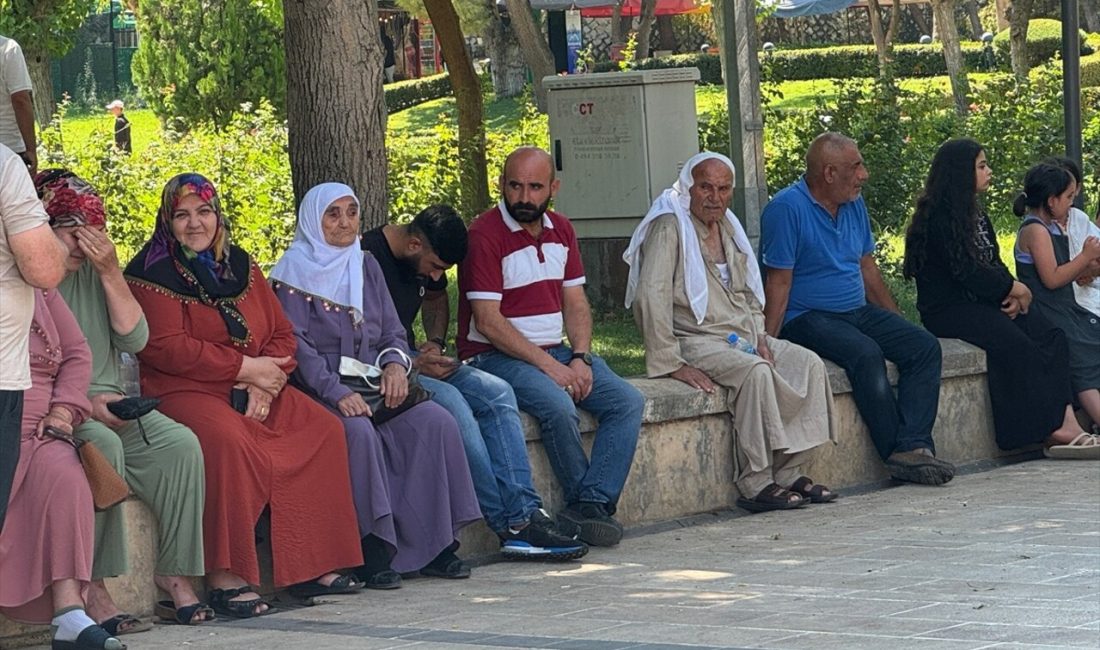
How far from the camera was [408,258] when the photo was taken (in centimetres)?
800

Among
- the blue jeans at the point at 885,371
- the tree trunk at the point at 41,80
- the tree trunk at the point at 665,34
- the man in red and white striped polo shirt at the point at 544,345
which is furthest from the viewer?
the tree trunk at the point at 665,34

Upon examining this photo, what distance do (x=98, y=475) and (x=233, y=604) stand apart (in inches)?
28.5

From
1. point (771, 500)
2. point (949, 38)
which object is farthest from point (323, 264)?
point (949, 38)

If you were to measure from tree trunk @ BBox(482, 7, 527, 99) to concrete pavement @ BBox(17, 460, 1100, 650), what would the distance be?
39769 mm

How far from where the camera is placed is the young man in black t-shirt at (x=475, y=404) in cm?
761

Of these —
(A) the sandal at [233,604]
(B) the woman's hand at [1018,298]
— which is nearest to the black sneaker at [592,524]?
(A) the sandal at [233,604]

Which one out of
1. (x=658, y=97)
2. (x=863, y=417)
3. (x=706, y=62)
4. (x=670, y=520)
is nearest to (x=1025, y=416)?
(x=863, y=417)

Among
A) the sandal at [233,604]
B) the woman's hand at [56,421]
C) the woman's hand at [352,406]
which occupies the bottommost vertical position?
the sandal at [233,604]

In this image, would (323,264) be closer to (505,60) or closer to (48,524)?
(48,524)

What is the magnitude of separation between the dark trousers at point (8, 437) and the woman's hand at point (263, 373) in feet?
4.01

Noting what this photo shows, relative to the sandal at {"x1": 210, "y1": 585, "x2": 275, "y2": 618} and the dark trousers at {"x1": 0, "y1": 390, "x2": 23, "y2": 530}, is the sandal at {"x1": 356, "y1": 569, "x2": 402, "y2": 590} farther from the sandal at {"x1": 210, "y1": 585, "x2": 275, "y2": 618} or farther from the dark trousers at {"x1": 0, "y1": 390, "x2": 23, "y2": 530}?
the dark trousers at {"x1": 0, "y1": 390, "x2": 23, "y2": 530}

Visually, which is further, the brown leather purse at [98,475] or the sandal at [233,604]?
the sandal at [233,604]

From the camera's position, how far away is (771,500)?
8.75 meters

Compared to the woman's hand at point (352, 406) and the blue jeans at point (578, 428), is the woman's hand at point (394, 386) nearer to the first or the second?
the woman's hand at point (352, 406)
